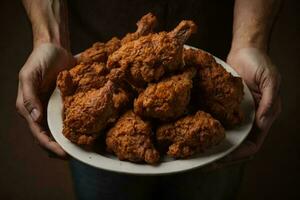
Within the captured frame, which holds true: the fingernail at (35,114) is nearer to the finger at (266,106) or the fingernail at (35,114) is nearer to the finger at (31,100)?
the finger at (31,100)

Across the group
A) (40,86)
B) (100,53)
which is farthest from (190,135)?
(40,86)

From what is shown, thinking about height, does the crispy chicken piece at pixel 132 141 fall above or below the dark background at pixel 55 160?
above

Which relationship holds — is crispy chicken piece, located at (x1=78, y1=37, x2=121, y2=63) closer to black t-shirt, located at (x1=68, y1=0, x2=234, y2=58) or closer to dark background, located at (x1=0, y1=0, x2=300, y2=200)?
black t-shirt, located at (x1=68, y1=0, x2=234, y2=58)

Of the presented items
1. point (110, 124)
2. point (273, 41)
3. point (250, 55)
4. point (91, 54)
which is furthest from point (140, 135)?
point (273, 41)

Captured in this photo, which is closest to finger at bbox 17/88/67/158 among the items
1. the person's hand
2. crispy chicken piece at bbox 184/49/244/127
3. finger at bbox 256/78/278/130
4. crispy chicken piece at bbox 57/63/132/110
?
the person's hand

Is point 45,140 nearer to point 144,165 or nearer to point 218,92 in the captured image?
point 144,165

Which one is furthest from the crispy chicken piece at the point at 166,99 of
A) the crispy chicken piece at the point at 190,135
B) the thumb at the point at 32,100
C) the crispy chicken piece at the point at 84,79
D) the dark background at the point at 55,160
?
the dark background at the point at 55,160
